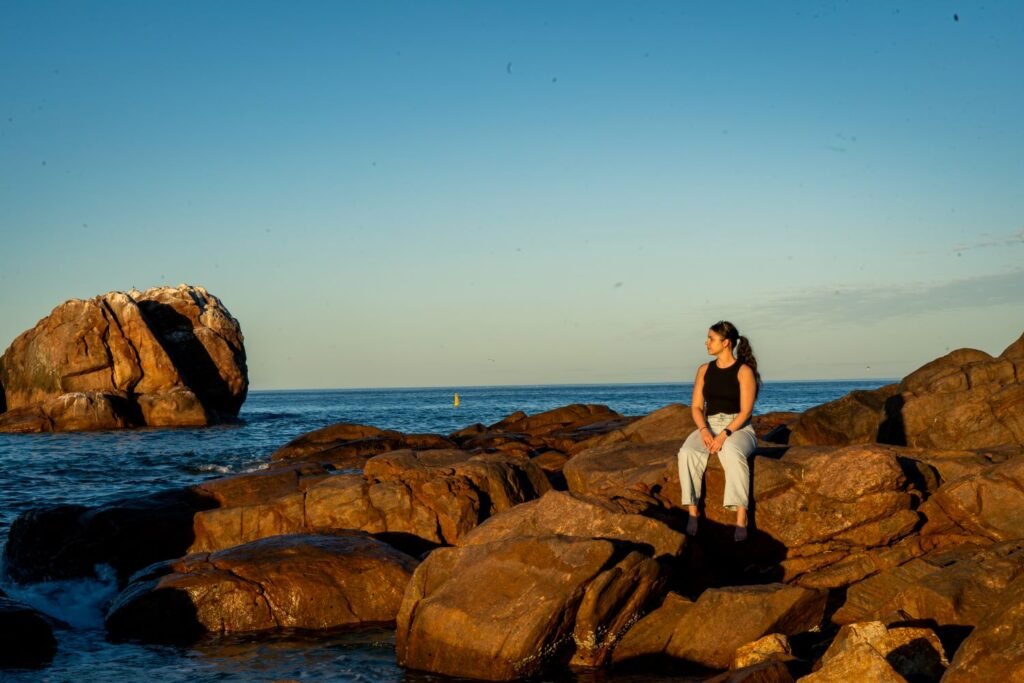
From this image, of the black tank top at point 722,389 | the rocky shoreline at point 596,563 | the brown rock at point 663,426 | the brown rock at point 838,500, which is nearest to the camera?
the rocky shoreline at point 596,563

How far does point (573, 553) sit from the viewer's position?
934 centimetres

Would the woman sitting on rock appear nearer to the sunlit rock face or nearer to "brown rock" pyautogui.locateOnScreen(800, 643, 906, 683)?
"brown rock" pyautogui.locateOnScreen(800, 643, 906, 683)

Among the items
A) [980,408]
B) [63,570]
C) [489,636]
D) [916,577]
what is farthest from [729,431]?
[63,570]

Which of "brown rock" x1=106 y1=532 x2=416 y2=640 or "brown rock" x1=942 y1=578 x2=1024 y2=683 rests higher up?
"brown rock" x1=942 y1=578 x2=1024 y2=683

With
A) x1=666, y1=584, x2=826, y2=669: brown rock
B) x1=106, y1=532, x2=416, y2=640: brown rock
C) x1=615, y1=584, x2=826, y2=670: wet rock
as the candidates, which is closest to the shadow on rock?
x1=106, y1=532, x2=416, y2=640: brown rock

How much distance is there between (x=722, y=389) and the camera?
11.7 meters

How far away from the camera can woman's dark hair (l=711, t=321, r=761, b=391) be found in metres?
11.6

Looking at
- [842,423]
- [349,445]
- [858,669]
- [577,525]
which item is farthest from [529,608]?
[349,445]

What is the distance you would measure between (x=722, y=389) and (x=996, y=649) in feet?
17.5

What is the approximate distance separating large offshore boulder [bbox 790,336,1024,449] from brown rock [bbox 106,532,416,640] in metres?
11.0

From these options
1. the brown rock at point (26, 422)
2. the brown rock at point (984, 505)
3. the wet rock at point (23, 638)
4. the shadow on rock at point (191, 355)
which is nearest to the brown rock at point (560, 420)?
the brown rock at point (984, 505)

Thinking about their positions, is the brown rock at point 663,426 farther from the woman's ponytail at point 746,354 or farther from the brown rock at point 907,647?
the brown rock at point 907,647

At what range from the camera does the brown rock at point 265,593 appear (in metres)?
11.4

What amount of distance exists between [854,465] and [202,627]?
27.0 ft
